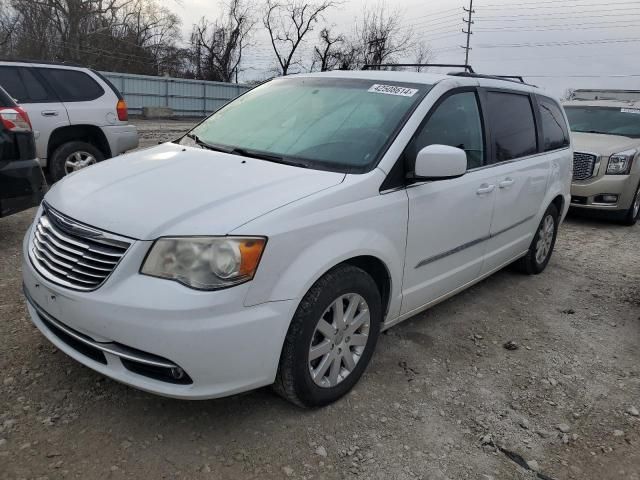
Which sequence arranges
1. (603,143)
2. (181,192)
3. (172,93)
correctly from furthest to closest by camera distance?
(172,93) < (603,143) < (181,192)

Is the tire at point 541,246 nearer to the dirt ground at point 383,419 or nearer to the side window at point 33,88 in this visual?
the dirt ground at point 383,419

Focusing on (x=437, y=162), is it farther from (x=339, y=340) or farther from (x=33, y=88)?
(x=33, y=88)

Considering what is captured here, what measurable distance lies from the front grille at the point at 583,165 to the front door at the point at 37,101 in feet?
23.4

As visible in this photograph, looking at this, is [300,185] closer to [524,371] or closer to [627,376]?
[524,371]

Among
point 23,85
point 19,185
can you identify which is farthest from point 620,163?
point 23,85

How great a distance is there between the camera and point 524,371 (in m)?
3.50

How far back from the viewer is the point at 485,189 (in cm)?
379

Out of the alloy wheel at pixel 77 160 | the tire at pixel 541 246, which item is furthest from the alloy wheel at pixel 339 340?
the alloy wheel at pixel 77 160

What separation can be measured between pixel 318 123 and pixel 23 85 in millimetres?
5428

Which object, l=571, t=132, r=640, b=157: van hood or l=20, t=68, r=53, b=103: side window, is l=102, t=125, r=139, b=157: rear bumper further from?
l=571, t=132, r=640, b=157: van hood

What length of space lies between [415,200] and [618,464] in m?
1.66

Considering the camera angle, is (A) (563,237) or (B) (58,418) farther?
(A) (563,237)

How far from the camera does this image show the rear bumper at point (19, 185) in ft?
15.1

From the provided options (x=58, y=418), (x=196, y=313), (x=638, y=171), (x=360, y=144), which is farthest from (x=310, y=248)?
(x=638, y=171)
